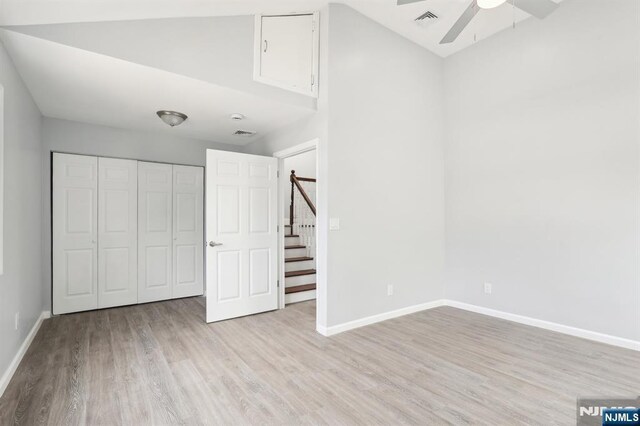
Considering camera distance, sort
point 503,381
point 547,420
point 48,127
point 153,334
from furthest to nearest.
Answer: point 48,127, point 153,334, point 503,381, point 547,420

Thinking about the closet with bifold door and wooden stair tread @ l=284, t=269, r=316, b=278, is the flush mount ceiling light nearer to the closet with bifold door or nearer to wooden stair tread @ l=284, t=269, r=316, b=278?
the closet with bifold door

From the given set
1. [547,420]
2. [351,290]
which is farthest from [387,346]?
[547,420]

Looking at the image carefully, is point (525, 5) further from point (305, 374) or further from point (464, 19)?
point (305, 374)

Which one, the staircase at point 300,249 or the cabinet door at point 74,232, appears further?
the staircase at point 300,249

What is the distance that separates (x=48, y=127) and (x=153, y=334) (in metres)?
2.82

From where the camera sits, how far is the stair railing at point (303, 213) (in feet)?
17.4

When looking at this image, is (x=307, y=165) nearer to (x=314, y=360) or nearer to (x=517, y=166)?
(x=517, y=166)

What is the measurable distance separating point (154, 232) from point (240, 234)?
1.51 meters

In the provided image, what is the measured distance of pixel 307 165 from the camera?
298 inches

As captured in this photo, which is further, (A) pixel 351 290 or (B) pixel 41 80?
(A) pixel 351 290

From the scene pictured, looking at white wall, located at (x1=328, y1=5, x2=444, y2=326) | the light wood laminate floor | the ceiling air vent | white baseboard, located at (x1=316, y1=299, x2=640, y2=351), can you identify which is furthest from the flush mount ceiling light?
the ceiling air vent

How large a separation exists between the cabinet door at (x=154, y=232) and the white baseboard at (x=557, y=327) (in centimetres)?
415

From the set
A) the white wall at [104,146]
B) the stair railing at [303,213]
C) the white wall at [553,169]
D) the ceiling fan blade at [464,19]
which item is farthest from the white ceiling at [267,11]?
the stair railing at [303,213]

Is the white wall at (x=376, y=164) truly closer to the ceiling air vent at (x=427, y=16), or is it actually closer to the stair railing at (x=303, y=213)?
the ceiling air vent at (x=427, y=16)
